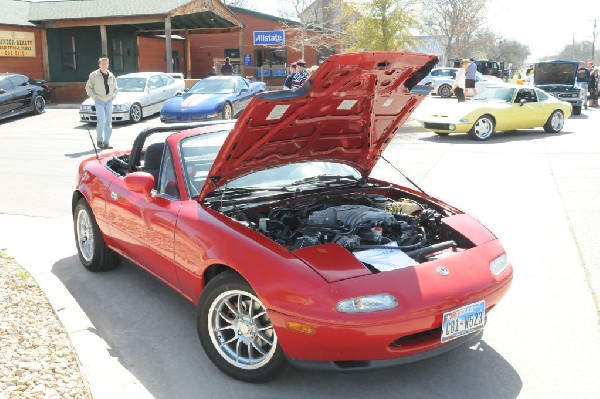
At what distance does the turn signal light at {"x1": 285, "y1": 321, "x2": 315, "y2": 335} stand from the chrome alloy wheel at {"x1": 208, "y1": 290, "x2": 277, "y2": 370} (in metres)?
0.20

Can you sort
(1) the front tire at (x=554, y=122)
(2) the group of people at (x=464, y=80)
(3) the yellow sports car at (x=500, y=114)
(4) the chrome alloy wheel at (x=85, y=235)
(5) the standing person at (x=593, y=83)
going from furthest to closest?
(5) the standing person at (x=593, y=83) < (2) the group of people at (x=464, y=80) < (1) the front tire at (x=554, y=122) < (3) the yellow sports car at (x=500, y=114) < (4) the chrome alloy wheel at (x=85, y=235)

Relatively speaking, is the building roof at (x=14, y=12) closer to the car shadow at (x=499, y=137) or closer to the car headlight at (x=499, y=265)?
the car shadow at (x=499, y=137)

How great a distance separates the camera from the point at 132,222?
4348 millimetres

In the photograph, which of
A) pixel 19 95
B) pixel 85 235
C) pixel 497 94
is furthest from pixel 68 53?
pixel 85 235

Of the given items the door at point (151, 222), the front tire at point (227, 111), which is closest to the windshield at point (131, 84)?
the front tire at point (227, 111)

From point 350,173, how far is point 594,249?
2.66 m

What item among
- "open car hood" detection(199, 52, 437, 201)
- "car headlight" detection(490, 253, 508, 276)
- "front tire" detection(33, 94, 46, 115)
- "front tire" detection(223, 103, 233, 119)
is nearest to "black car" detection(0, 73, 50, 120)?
"front tire" detection(33, 94, 46, 115)

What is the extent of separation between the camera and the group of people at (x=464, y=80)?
685 inches

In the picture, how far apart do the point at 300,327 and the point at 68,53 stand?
27.5 meters

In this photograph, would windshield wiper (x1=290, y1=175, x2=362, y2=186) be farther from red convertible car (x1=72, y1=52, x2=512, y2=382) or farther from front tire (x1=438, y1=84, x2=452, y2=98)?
Result: front tire (x1=438, y1=84, x2=452, y2=98)

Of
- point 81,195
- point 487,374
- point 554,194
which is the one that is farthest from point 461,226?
point 554,194

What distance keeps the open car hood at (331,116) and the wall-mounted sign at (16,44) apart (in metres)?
23.0

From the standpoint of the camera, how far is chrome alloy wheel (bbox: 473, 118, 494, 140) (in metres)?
14.1

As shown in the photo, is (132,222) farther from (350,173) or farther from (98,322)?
(350,173)
